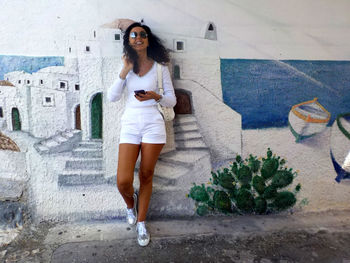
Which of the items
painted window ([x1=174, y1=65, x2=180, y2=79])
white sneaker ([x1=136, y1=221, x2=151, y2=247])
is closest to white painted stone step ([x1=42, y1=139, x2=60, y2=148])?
white sneaker ([x1=136, y1=221, x2=151, y2=247])

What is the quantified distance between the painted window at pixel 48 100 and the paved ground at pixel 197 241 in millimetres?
1267

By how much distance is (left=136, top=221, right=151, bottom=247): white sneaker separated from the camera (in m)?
2.51

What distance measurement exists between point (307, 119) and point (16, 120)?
10.5 ft

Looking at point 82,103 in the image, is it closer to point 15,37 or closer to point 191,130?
point 15,37

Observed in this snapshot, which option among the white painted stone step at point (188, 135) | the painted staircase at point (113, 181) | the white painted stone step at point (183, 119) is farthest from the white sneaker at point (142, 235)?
the white painted stone step at point (183, 119)

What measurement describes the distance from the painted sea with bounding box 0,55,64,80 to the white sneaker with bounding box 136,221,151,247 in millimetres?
1821

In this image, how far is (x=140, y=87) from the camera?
2424 millimetres

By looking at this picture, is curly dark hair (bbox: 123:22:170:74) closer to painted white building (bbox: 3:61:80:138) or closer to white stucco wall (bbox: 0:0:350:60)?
white stucco wall (bbox: 0:0:350:60)

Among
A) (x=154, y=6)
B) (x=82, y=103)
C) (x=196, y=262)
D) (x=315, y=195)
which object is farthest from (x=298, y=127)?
(x=82, y=103)

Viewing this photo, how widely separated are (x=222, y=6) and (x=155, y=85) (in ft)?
3.87

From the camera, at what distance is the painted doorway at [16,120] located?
2.68 meters

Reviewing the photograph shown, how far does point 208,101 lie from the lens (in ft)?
9.54

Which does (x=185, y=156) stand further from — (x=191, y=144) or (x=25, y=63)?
(x=25, y=63)

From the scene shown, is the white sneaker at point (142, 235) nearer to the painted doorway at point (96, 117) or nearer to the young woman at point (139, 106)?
the young woman at point (139, 106)
